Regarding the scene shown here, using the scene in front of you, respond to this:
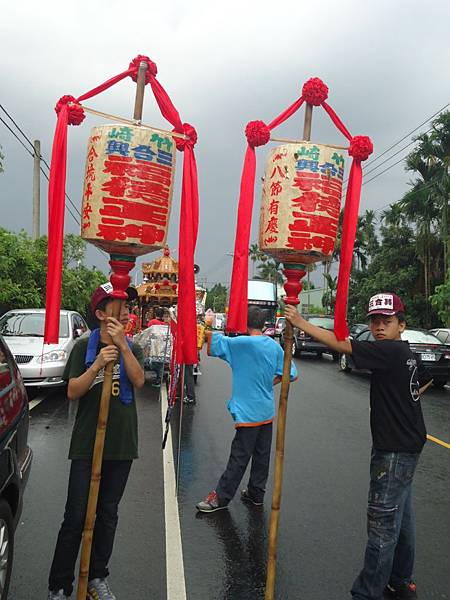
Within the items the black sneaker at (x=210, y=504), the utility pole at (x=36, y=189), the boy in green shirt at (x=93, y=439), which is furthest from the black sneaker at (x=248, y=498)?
the utility pole at (x=36, y=189)

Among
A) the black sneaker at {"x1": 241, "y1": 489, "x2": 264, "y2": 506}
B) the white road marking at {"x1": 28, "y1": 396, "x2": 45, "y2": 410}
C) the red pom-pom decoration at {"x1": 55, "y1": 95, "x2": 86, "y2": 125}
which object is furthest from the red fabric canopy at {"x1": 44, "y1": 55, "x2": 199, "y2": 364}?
the white road marking at {"x1": 28, "y1": 396, "x2": 45, "y2": 410}

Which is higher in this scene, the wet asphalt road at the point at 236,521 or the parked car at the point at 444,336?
the parked car at the point at 444,336

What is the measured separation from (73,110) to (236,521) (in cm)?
324

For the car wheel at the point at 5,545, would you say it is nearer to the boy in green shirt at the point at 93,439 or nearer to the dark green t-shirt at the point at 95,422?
the boy in green shirt at the point at 93,439

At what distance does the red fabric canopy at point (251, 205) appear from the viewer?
10.5 ft

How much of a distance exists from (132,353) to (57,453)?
3668mm

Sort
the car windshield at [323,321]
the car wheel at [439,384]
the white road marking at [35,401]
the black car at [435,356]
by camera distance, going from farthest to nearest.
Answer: the car windshield at [323,321] < the car wheel at [439,384] < the black car at [435,356] < the white road marking at [35,401]

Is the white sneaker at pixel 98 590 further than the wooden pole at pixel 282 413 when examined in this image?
Yes

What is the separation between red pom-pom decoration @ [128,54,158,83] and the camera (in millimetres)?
3070

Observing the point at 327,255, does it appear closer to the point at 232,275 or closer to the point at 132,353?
the point at 232,275

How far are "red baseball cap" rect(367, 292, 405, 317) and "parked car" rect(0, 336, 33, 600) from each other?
2.11 meters

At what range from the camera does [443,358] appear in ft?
41.3

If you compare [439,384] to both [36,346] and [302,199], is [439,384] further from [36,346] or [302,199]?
[302,199]

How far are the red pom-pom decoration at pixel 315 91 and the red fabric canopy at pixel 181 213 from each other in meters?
0.71
